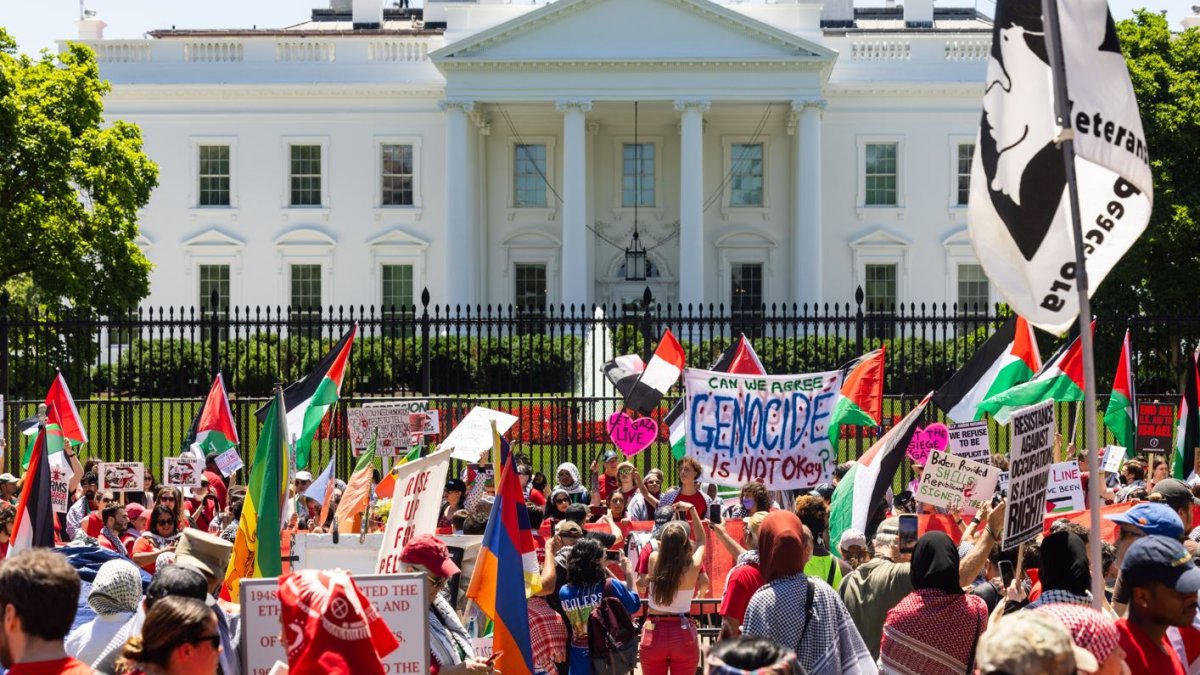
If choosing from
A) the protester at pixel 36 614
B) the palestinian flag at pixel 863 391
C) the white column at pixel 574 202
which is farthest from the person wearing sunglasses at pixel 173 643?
the white column at pixel 574 202

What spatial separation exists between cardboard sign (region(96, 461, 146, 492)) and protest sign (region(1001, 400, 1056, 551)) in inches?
360

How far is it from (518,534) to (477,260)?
126 ft

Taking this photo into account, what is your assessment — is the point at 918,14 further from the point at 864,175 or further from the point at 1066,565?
the point at 1066,565

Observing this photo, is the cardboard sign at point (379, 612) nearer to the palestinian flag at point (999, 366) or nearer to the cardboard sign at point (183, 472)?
the palestinian flag at point (999, 366)

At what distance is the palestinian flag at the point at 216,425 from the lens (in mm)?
16578

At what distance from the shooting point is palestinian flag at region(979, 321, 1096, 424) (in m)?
14.7

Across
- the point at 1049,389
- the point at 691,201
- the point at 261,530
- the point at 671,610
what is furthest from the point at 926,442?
the point at 691,201

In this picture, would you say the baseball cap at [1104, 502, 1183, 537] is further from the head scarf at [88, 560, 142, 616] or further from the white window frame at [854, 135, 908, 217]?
the white window frame at [854, 135, 908, 217]

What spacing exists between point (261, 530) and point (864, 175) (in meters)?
40.9

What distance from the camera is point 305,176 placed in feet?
157

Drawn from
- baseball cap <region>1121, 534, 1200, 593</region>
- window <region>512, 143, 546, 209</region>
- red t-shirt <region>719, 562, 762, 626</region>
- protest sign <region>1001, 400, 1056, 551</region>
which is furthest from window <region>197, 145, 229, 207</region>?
baseball cap <region>1121, 534, 1200, 593</region>

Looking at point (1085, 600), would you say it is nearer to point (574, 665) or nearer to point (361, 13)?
point (574, 665)

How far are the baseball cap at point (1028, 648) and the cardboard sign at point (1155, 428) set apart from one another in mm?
12169

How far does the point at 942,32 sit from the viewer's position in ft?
159
